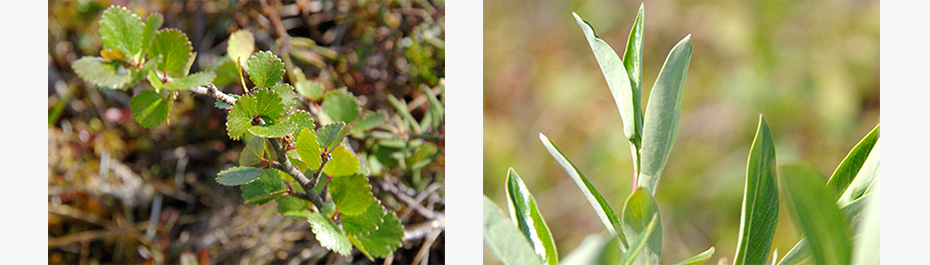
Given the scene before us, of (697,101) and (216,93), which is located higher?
(216,93)

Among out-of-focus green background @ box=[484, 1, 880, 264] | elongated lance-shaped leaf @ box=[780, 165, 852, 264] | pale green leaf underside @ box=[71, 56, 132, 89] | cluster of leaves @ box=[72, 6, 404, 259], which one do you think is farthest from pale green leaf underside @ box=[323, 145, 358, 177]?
out-of-focus green background @ box=[484, 1, 880, 264]

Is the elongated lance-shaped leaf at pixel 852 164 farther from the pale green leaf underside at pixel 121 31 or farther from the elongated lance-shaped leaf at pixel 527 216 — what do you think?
the pale green leaf underside at pixel 121 31

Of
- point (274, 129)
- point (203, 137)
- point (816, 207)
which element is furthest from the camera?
point (203, 137)

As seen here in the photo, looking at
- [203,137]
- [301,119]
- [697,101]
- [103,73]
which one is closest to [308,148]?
[301,119]

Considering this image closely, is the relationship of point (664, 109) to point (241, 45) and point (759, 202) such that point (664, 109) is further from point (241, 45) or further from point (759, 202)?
point (241, 45)

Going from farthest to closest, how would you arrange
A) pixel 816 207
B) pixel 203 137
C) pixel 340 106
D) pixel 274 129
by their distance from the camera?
pixel 203 137 < pixel 340 106 < pixel 274 129 < pixel 816 207

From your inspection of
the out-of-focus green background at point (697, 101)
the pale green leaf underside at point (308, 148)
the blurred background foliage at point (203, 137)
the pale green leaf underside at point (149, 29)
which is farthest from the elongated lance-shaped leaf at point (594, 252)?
the out-of-focus green background at point (697, 101)

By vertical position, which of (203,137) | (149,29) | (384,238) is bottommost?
(203,137)

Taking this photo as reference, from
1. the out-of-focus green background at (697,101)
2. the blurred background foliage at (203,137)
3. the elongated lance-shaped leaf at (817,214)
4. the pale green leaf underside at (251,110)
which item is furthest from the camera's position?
the out-of-focus green background at (697,101)
